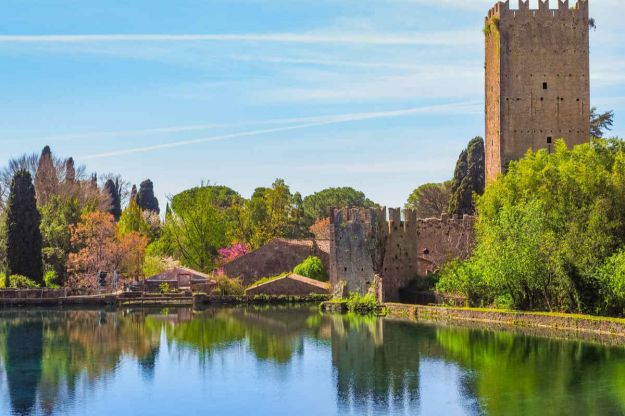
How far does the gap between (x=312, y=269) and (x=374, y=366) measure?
99.0 feet

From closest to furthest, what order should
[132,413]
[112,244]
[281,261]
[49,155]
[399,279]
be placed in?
1. [132,413]
2. [399,279]
3. [281,261]
4. [112,244]
5. [49,155]

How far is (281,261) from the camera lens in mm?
61719

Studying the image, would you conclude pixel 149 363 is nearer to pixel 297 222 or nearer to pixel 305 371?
pixel 305 371

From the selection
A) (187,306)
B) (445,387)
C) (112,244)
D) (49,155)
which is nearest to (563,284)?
(445,387)

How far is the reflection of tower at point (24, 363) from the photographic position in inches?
969

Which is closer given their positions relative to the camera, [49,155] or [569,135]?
[569,135]

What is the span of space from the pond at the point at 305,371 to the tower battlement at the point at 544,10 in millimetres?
19373

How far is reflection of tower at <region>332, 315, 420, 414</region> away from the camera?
24078 millimetres

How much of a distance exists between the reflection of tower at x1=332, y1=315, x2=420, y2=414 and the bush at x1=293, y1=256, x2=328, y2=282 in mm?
17811

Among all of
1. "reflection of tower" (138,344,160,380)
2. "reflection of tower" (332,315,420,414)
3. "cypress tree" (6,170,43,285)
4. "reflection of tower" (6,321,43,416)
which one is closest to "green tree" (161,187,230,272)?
"cypress tree" (6,170,43,285)

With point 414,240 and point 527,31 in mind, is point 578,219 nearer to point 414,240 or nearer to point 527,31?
point 414,240

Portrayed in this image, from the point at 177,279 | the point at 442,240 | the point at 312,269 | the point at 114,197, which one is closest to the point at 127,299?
the point at 177,279

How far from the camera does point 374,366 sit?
2964 centimetres

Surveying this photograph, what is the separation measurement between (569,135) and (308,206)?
166ft
